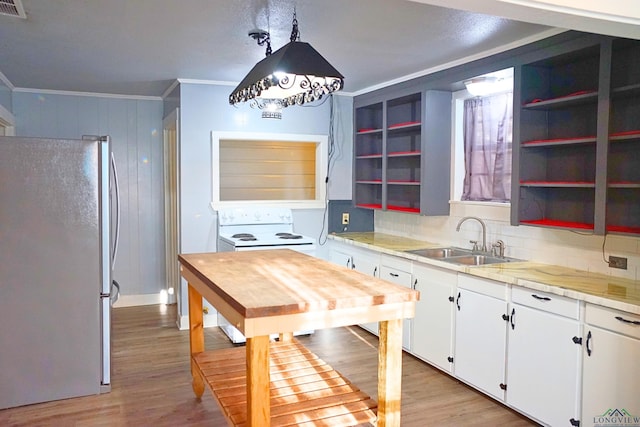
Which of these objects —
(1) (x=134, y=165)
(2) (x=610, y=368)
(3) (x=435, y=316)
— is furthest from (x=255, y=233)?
(2) (x=610, y=368)

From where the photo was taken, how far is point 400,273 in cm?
426

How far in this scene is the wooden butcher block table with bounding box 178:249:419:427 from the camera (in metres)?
2.15

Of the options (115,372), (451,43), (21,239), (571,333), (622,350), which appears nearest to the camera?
(622,350)

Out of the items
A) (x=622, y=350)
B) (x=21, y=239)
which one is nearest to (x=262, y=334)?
(x=622, y=350)

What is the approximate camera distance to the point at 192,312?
346cm

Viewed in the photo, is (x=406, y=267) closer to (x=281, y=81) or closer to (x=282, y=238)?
(x=282, y=238)

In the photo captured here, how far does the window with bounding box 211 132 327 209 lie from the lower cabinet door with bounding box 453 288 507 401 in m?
2.37

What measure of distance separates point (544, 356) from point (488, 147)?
72.1 inches

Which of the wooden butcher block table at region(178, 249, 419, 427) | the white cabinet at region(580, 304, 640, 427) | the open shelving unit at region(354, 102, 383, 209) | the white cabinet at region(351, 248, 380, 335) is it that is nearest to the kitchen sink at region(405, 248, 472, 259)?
the white cabinet at region(351, 248, 380, 335)

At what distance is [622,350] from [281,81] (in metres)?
2.13

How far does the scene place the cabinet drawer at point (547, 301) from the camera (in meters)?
2.75

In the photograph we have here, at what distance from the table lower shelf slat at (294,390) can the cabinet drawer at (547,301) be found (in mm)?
1136

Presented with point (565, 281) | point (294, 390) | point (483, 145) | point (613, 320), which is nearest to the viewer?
point (613, 320)

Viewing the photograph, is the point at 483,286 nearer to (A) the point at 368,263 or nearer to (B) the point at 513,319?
(B) the point at 513,319
